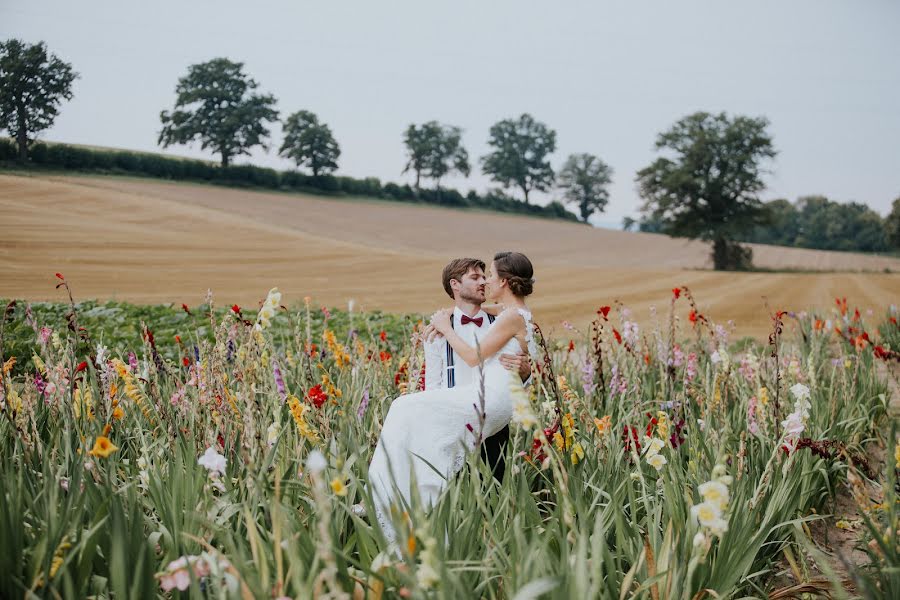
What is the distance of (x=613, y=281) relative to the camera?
18.0 m

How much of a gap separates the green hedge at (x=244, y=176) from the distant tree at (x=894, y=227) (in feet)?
58.9

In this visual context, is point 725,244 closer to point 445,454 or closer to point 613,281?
point 613,281

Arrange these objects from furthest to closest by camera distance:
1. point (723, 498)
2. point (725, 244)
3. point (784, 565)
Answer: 1. point (725, 244)
2. point (784, 565)
3. point (723, 498)

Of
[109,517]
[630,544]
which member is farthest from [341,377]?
[630,544]

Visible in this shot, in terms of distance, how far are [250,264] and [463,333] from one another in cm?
897

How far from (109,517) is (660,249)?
3706 centimetres

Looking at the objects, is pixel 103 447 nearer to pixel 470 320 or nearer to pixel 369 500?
pixel 369 500

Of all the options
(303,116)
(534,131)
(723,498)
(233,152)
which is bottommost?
(723,498)

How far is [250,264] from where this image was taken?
11289mm

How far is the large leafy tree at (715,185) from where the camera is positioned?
3066 cm

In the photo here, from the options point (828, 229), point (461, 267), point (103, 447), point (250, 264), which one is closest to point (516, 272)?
point (461, 267)

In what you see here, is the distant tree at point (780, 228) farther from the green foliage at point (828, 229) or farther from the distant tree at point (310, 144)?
the distant tree at point (310, 144)

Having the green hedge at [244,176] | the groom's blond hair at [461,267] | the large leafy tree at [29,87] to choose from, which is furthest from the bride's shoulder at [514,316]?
the green hedge at [244,176]

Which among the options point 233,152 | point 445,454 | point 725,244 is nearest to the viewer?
point 445,454
